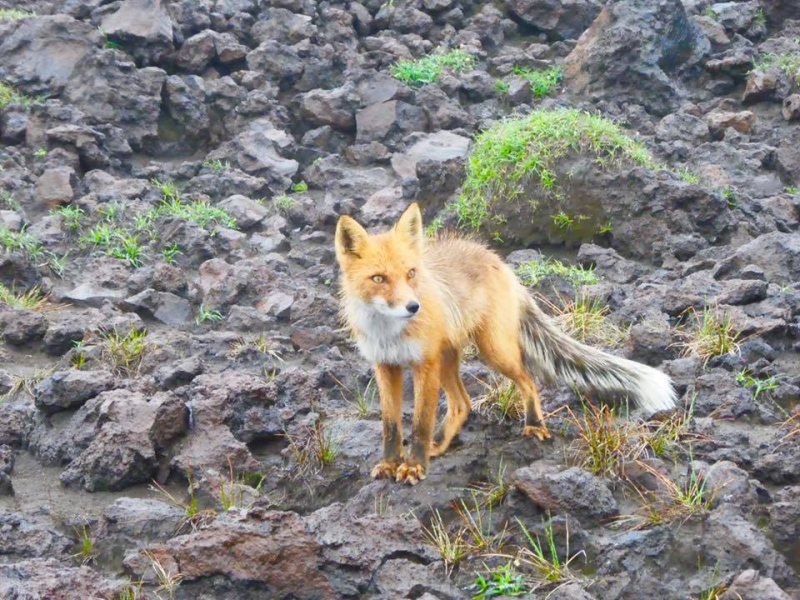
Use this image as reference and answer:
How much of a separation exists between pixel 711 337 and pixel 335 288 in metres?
3.67

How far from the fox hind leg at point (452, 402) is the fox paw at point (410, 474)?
19.2 inches

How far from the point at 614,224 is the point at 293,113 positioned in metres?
4.96

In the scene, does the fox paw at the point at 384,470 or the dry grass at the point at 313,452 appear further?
the dry grass at the point at 313,452

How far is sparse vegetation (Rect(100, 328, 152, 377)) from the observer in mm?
7836

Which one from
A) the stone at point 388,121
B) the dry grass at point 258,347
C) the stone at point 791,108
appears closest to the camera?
the dry grass at point 258,347

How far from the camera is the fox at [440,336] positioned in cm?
598

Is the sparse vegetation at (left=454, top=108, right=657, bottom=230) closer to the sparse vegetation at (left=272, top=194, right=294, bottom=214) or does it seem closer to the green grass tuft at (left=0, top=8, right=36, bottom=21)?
the sparse vegetation at (left=272, top=194, right=294, bottom=214)

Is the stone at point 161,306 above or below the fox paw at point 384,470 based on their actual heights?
below

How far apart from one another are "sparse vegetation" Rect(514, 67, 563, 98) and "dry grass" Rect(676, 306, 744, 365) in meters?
6.09

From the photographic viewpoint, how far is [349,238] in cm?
607

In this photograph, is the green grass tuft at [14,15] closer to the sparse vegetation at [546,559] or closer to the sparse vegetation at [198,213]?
the sparse vegetation at [198,213]

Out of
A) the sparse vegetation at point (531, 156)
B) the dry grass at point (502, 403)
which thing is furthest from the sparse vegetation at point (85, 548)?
the sparse vegetation at point (531, 156)

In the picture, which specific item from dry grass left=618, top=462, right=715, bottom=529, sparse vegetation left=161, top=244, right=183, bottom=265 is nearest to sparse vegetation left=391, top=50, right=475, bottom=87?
sparse vegetation left=161, top=244, right=183, bottom=265

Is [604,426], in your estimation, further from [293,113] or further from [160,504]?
[293,113]
